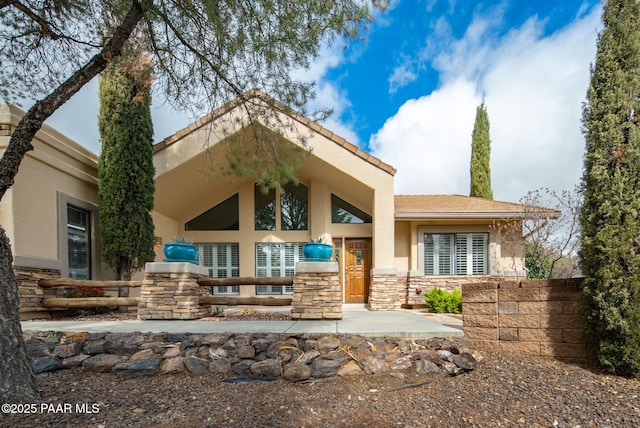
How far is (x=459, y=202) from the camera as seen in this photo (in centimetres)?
985

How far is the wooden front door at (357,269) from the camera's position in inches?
370

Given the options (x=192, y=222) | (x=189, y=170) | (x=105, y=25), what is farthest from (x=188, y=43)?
(x=192, y=222)

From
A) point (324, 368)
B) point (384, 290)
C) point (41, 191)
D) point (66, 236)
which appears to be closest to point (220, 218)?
point (66, 236)

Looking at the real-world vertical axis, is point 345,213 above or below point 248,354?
above

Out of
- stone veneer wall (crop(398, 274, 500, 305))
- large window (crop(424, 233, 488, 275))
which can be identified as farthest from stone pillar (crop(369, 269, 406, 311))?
large window (crop(424, 233, 488, 275))

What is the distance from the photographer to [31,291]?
217 inches

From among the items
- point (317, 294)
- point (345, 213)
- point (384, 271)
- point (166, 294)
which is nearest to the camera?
point (317, 294)

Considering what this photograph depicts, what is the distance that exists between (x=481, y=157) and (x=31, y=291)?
15.9 metres

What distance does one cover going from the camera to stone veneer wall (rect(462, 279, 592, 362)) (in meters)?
3.77

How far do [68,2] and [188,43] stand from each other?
5.08ft

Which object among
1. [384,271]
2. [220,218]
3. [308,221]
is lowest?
[384,271]

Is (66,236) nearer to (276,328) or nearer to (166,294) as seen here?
(166,294)

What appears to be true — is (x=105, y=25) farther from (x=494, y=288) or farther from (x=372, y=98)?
(x=494, y=288)

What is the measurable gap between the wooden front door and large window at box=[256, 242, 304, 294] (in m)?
1.49
